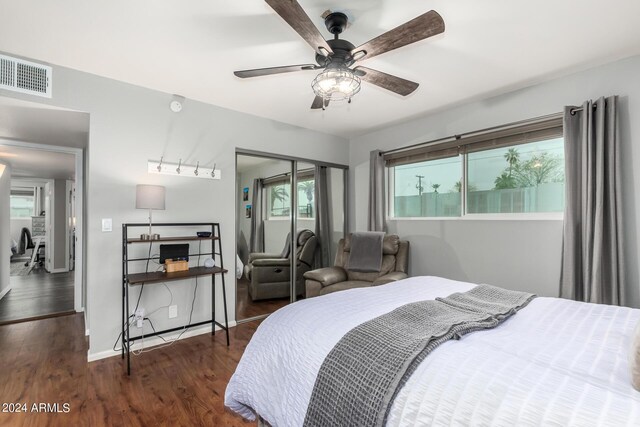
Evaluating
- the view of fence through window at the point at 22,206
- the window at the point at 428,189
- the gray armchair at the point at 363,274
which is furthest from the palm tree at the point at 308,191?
the view of fence through window at the point at 22,206

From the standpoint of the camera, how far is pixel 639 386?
86cm

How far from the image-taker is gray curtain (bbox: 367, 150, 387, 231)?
13.6 ft

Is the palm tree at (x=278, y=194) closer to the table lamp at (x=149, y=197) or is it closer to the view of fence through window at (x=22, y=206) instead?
the table lamp at (x=149, y=197)

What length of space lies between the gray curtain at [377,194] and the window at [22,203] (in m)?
9.78

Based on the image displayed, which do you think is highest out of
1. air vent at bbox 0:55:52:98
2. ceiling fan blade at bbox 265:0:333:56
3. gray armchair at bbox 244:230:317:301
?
air vent at bbox 0:55:52:98

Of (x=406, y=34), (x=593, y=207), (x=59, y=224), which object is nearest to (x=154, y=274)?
(x=406, y=34)

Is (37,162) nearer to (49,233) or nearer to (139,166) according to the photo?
(49,233)

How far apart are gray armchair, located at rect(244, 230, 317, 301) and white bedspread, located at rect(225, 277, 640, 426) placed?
221 centimetres

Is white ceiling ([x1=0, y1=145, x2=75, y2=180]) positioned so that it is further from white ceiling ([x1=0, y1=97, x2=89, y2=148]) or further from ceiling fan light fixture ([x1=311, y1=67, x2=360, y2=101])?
ceiling fan light fixture ([x1=311, y1=67, x2=360, y2=101])

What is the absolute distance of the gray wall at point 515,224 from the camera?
2.43 m

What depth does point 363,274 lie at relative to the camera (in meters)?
3.71

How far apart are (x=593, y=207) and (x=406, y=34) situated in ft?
6.91

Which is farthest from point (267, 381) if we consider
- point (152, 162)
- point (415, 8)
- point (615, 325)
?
point (152, 162)

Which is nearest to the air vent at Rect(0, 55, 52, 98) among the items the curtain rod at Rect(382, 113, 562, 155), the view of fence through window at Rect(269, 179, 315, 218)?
the view of fence through window at Rect(269, 179, 315, 218)
